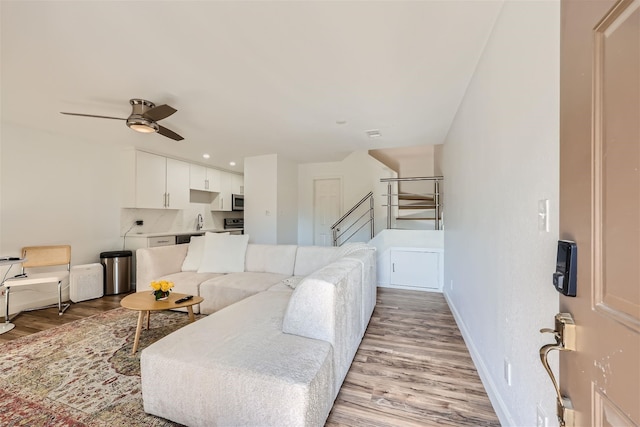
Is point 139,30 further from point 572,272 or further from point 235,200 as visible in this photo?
point 235,200

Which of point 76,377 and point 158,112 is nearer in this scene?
point 76,377

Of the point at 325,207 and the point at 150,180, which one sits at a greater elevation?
the point at 150,180

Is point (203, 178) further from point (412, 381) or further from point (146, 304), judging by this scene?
point (412, 381)

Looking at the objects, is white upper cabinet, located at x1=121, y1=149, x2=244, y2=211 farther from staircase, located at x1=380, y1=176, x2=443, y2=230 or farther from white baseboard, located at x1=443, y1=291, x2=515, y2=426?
white baseboard, located at x1=443, y1=291, x2=515, y2=426

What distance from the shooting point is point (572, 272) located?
0.65 m

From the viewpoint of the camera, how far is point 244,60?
1.99m

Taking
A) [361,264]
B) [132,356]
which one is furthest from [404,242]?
[132,356]

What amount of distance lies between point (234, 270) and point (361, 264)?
75.2 inches

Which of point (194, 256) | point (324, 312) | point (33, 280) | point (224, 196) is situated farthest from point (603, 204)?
point (224, 196)

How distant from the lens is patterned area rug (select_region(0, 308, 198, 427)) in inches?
60.5

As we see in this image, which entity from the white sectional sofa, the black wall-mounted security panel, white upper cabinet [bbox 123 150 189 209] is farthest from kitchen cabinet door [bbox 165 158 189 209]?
the black wall-mounted security panel

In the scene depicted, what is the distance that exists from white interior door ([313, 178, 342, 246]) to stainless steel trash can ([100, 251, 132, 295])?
3.59 meters

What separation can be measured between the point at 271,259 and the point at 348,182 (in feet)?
9.81

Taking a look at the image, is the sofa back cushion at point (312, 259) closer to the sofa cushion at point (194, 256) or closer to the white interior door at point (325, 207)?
the sofa cushion at point (194, 256)
